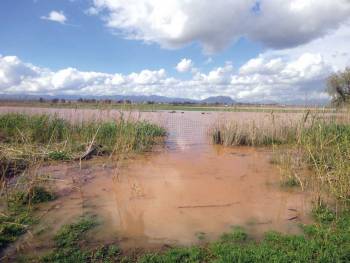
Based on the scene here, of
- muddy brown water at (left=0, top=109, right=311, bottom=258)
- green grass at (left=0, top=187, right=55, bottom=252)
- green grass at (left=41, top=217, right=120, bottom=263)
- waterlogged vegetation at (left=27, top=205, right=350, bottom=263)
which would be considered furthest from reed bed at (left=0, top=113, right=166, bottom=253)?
waterlogged vegetation at (left=27, top=205, right=350, bottom=263)

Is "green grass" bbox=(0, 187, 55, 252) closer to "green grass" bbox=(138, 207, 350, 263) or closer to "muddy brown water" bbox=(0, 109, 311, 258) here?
"muddy brown water" bbox=(0, 109, 311, 258)

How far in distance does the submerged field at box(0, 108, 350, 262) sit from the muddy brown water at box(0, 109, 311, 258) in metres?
0.02

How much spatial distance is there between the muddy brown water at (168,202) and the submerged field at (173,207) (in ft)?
0.06

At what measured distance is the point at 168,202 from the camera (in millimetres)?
5723

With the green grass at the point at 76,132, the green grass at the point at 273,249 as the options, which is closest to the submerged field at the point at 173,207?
the green grass at the point at 273,249

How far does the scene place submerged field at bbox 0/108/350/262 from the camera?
149 inches

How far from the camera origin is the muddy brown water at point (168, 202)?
14.4 feet

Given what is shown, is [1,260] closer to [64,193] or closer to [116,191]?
[64,193]

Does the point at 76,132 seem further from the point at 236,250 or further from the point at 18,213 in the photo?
the point at 236,250

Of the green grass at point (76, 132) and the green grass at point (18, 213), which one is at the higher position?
the green grass at point (76, 132)

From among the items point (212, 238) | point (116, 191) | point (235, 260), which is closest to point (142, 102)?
point (116, 191)

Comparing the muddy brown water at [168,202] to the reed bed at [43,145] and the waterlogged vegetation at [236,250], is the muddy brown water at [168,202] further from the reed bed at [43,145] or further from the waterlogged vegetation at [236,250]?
the reed bed at [43,145]

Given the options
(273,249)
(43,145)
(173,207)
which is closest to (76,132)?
(43,145)

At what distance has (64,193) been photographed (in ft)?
19.6
